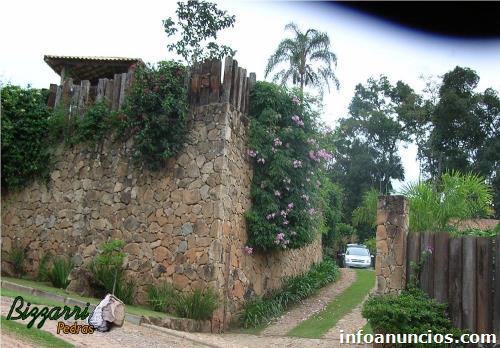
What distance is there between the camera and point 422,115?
1355 inches

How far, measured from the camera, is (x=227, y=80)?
37.0ft

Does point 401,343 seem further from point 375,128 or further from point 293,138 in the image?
point 375,128

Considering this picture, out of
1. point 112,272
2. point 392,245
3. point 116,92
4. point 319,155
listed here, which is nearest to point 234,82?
point 319,155

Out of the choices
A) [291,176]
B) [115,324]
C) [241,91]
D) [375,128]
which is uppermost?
[375,128]

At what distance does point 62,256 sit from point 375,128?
29953 millimetres

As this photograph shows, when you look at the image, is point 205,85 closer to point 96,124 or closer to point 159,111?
point 159,111

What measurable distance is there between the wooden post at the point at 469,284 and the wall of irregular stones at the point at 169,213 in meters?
4.56

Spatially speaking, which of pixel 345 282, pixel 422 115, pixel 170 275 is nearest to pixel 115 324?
pixel 170 275

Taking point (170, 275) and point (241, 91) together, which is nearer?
point (170, 275)

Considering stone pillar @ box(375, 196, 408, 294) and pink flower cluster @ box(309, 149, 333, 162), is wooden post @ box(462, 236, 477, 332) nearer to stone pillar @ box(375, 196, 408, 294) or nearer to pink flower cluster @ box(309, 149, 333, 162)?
stone pillar @ box(375, 196, 408, 294)

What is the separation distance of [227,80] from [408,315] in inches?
245

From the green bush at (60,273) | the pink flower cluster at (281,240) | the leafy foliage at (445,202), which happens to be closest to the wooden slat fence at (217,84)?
the pink flower cluster at (281,240)

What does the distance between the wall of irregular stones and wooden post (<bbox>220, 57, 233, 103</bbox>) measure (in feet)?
0.91

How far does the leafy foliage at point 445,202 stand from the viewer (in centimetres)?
962
